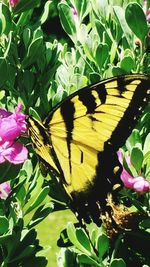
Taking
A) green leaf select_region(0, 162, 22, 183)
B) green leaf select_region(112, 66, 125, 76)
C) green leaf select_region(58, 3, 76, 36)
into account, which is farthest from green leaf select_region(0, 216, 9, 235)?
green leaf select_region(58, 3, 76, 36)

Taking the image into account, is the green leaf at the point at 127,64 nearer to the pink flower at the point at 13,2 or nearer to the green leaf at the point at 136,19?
the green leaf at the point at 136,19

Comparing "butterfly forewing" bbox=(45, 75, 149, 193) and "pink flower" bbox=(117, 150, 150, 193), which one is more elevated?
"butterfly forewing" bbox=(45, 75, 149, 193)

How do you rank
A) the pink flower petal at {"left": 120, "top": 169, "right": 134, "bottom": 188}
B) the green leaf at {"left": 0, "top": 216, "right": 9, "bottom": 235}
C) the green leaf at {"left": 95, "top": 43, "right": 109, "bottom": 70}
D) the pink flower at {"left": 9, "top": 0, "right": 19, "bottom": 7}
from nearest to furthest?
the green leaf at {"left": 0, "top": 216, "right": 9, "bottom": 235} < the pink flower petal at {"left": 120, "top": 169, "right": 134, "bottom": 188} < the green leaf at {"left": 95, "top": 43, "right": 109, "bottom": 70} < the pink flower at {"left": 9, "top": 0, "right": 19, "bottom": 7}

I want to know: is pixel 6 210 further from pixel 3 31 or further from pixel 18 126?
pixel 3 31

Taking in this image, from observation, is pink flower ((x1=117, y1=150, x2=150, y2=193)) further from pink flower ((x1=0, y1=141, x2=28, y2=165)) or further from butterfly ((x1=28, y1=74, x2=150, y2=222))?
pink flower ((x1=0, y1=141, x2=28, y2=165))

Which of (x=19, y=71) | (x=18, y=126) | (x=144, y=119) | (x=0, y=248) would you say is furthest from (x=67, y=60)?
(x=0, y=248)

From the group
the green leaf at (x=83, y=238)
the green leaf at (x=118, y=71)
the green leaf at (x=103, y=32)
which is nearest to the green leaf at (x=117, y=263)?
the green leaf at (x=83, y=238)
